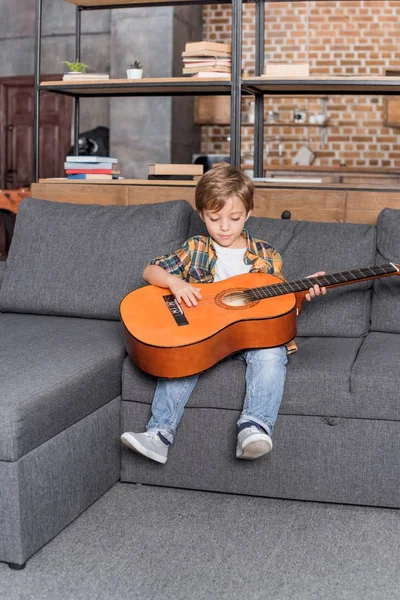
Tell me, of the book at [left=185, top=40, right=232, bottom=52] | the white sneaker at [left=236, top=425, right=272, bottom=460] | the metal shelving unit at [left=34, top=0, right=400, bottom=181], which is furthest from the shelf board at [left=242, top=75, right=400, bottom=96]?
the white sneaker at [left=236, top=425, right=272, bottom=460]

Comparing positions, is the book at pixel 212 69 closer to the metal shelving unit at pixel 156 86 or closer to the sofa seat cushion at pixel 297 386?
the metal shelving unit at pixel 156 86

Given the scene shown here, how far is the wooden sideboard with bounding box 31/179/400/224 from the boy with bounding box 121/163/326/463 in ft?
2.47

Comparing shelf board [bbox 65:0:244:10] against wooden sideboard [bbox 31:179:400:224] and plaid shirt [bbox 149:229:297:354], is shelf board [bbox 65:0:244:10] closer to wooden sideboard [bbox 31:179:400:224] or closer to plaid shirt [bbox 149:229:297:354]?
wooden sideboard [bbox 31:179:400:224]


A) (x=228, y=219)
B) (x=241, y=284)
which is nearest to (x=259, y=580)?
(x=241, y=284)

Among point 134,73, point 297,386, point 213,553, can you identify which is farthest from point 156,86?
point 213,553

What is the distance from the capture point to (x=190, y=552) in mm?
2158

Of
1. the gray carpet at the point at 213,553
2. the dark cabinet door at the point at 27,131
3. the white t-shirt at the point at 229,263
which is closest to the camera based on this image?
the gray carpet at the point at 213,553

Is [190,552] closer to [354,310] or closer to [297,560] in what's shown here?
[297,560]

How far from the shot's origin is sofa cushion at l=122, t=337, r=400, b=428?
2408 mm

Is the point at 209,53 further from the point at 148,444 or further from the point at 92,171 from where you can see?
the point at 148,444

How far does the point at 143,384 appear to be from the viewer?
258 centimetres

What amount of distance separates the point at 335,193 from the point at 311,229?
0.61m

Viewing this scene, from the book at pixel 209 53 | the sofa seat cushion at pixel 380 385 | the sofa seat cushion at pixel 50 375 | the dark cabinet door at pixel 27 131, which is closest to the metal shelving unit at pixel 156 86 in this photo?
the book at pixel 209 53

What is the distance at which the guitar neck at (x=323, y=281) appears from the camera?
2.53 metres
